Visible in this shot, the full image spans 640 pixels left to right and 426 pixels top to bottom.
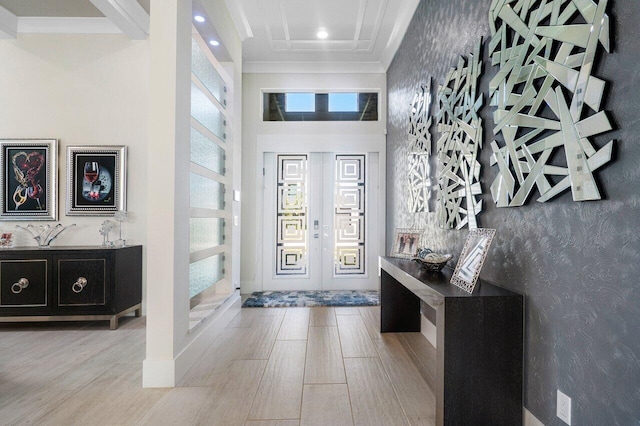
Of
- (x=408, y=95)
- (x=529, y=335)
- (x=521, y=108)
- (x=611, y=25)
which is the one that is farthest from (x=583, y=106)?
(x=408, y=95)

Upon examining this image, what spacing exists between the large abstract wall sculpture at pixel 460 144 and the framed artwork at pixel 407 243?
49cm

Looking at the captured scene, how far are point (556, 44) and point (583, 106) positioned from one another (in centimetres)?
34

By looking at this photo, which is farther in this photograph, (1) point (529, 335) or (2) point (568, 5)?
(1) point (529, 335)

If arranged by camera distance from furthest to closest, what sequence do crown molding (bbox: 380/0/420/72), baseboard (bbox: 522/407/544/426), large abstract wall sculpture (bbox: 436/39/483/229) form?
crown molding (bbox: 380/0/420/72) < large abstract wall sculpture (bbox: 436/39/483/229) < baseboard (bbox: 522/407/544/426)

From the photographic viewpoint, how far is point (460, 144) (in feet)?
7.72

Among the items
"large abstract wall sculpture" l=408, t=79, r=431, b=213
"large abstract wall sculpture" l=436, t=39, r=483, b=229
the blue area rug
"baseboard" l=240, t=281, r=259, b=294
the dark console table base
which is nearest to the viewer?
"large abstract wall sculpture" l=436, t=39, r=483, b=229

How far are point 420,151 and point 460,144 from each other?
93cm

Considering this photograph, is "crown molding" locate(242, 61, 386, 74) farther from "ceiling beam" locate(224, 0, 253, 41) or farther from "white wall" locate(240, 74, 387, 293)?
"ceiling beam" locate(224, 0, 253, 41)

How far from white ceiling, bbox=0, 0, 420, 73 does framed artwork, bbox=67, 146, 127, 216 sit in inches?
53.6

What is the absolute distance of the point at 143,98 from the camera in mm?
3846

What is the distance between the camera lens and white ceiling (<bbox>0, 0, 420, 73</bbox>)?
3.57m

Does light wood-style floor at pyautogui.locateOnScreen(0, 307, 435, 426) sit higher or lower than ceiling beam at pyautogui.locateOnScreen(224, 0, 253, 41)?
lower

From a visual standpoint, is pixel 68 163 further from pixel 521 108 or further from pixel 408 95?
pixel 521 108

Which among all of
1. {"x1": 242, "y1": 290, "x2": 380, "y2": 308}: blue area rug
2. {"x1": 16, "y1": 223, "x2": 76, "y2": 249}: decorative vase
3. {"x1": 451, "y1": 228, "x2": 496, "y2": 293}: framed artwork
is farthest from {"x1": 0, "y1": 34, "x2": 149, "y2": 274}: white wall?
{"x1": 451, "y1": 228, "x2": 496, "y2": 293}: framed artwork
